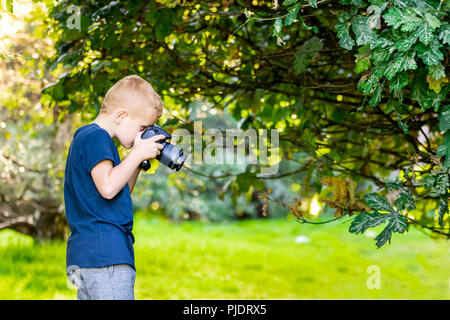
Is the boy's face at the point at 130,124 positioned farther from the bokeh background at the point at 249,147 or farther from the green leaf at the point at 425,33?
the green leaf at the point at 425,33

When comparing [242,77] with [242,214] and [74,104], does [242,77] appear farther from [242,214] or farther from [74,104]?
[242,214]

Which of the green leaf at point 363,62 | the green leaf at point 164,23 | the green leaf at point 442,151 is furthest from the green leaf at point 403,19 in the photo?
the green leaf at point 164,23

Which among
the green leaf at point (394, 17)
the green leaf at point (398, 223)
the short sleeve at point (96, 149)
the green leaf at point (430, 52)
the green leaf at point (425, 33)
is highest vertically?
the green leaf at point (394, 17)

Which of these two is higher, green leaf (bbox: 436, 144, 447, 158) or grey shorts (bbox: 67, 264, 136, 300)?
green leaf (bbox: 436, 144, 447, 158)

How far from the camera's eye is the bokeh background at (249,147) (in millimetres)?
2402

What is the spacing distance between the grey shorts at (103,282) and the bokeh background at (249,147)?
30 cm

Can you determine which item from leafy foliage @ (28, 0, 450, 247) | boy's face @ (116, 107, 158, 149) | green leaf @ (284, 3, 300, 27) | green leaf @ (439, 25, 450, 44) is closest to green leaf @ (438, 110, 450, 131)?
leafy foliage @ (28, 0, 450, 247)

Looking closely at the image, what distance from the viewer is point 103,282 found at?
5.57ft

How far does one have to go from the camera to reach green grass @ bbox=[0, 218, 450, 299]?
486cm

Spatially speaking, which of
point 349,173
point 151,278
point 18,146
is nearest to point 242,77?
point 349,173

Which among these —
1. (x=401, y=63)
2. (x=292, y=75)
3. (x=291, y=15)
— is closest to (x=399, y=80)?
(x=401, y=63)

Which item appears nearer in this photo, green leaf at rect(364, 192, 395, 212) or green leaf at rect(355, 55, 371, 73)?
green leaf at rect(355, 55, 371, 73)

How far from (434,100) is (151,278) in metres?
4.23

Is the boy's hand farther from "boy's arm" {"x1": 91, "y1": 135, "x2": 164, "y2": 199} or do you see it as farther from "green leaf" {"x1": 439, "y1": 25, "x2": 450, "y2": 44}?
"green leaf" {"x1": 439, "y1": 25, "x2": 450, "y2": 44}
